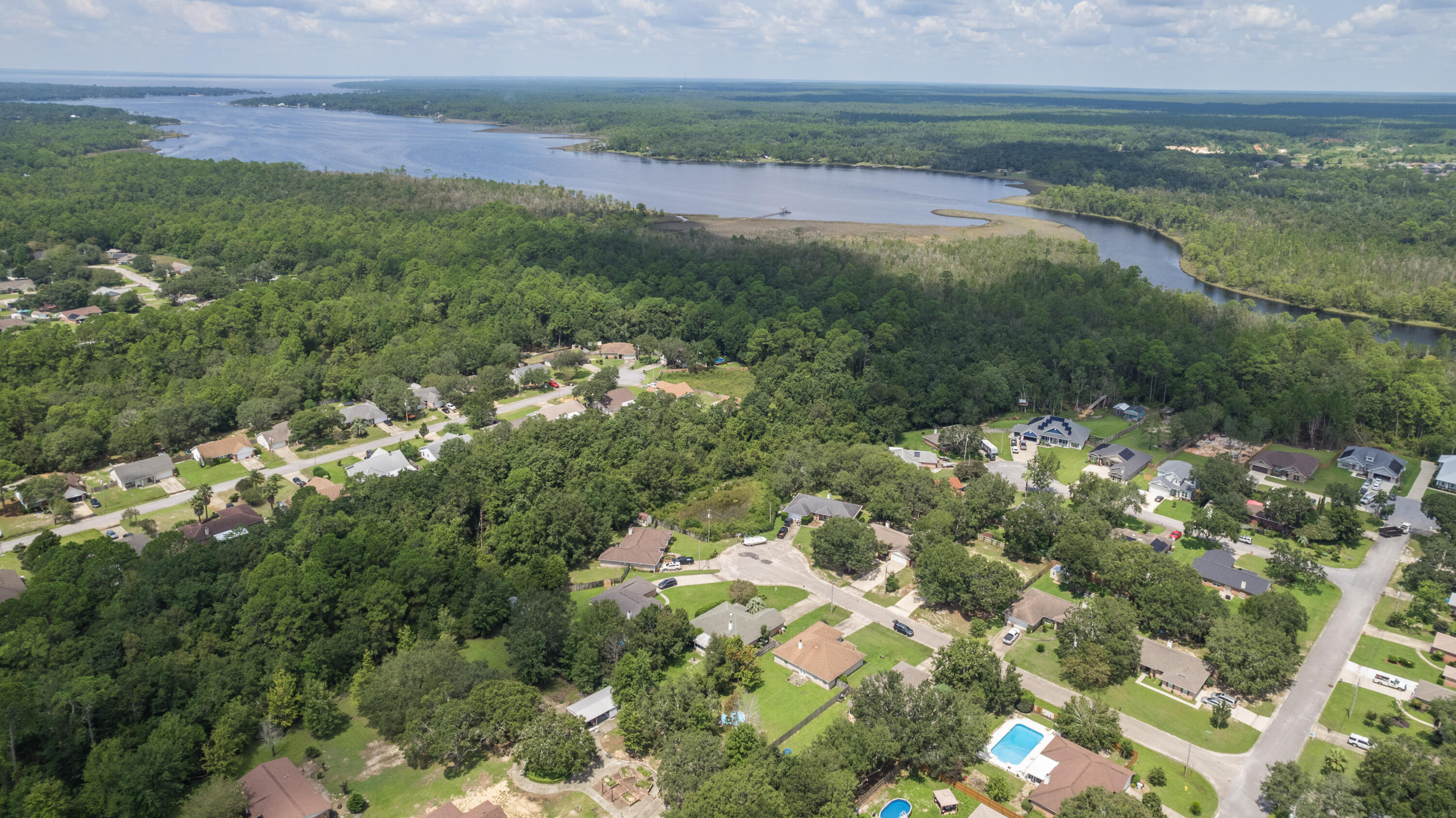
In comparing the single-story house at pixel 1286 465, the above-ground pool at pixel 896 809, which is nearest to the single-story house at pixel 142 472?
the above-ground pool at pixel 896 809

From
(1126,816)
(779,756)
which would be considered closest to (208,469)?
(779,756)

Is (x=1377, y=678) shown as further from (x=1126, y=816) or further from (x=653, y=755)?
(x=653, y=755)

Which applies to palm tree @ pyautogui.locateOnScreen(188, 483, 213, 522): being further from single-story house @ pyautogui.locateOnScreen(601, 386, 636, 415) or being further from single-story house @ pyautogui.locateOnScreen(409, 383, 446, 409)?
single-story house @ pyautogui.locateOnScreen(601, 386, 636, 415)

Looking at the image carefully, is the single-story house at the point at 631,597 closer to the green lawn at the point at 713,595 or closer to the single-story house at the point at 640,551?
the green lawn at the point at 713,595

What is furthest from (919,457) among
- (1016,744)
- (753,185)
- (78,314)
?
(753,185)

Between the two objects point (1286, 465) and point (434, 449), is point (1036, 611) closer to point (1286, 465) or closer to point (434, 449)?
point (1286, 465)

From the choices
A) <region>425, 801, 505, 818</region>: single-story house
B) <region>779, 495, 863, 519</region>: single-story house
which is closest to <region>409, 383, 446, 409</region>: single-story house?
<region>779, 495, 863, 519</region>: single-story house
